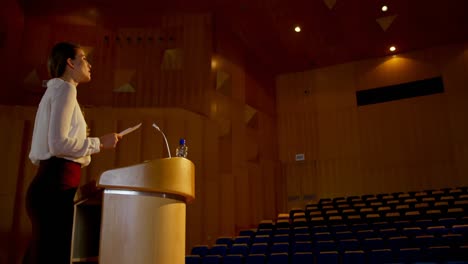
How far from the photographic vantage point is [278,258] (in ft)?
15.5

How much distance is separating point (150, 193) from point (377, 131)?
30.5 ft

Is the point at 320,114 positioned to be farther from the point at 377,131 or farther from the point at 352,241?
the point at 352,241

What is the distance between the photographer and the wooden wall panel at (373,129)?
30.8 feet

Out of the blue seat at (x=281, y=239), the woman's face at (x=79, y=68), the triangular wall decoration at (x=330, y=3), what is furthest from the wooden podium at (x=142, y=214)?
the triangular wall decoration at (x=330, y=3)

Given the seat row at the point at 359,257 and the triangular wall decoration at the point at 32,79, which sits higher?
the triangular wall decoration at the point at 32,79

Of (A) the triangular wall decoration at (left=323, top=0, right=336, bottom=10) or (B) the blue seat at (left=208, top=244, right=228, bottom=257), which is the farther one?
(A) the triangular wall decoration at (left=323, top=0, right=336, bottom=10)

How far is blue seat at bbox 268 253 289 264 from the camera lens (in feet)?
15.3

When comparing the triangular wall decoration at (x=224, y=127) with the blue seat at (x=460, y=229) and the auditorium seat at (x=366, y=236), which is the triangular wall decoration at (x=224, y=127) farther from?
the blue seat at (x=460, y=229)

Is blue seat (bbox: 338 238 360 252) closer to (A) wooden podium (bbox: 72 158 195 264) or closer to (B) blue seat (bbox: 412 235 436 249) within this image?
(B) blue seat (bbox: 412 235 436 249)

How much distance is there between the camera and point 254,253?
17.3ft

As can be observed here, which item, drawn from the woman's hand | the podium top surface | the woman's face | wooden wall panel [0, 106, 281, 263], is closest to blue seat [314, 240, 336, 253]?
wooden wall panel [0, 106, 281, 263]

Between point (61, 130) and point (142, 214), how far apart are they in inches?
14.2

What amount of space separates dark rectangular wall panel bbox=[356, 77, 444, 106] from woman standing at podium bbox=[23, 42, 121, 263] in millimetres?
9590

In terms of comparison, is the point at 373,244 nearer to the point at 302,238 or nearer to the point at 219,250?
the point at 302,238
